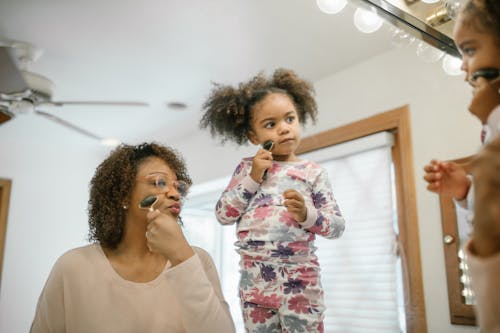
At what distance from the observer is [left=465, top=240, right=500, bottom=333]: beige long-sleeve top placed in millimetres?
228

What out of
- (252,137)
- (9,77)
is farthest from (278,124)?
(9,77)

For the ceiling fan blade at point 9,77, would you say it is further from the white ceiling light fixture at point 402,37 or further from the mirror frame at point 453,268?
the mirror frame at point 453,268

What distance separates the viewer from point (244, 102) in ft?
2.36

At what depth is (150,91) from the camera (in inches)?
71.6

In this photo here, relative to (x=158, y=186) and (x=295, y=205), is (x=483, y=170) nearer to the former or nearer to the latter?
(x=295, y=205)

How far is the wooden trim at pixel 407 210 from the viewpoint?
959 millimetres

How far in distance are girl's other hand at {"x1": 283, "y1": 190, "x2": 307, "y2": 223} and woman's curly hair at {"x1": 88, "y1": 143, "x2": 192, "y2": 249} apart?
0.19 metres

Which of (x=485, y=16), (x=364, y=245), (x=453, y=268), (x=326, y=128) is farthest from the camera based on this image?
(x=326, y=128)

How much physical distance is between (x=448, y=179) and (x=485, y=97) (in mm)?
90

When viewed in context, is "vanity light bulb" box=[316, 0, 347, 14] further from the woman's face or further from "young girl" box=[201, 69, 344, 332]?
the woman's face

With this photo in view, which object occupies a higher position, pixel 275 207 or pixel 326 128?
pixel 326 128

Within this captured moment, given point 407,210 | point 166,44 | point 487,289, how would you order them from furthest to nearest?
point 166,44
point 407,210
point 487,289

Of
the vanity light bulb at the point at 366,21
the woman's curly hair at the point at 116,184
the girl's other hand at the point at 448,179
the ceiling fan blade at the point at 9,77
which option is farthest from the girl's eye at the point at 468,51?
the ceiling fan blade at the point at 9,77

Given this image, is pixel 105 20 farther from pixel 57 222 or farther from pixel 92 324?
pixel 92 324
